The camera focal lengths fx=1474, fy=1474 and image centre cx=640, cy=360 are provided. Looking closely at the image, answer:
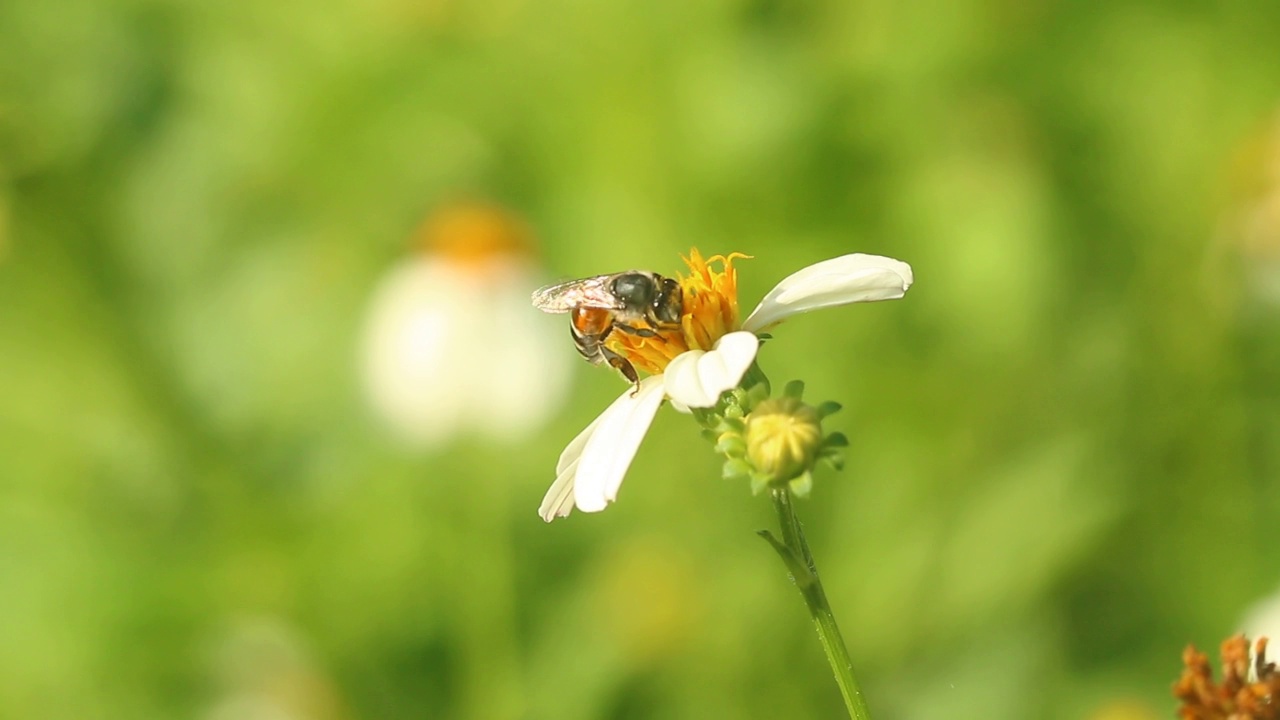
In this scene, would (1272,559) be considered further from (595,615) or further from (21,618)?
(21,618)

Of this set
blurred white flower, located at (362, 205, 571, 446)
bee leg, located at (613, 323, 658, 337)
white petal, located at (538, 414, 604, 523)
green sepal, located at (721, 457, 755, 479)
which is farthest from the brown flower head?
blurred white flower, located at (362, 205, 571, 446)

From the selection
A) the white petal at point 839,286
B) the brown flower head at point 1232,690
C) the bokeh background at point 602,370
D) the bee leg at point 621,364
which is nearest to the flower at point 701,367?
the white petal at point 839,286

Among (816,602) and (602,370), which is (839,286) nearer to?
(816,602)

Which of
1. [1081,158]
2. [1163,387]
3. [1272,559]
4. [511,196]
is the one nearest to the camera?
[1272,559]

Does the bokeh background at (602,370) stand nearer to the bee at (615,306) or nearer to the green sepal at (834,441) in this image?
the bee at (615,306)

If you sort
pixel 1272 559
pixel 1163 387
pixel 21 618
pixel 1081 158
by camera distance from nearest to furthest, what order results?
1. pixel 1272 559
2. pixel 1163 387
3. pixel 21 618
4. pixel 1081 158

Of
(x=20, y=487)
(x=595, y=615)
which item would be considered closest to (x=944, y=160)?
(x=595, y=615)
